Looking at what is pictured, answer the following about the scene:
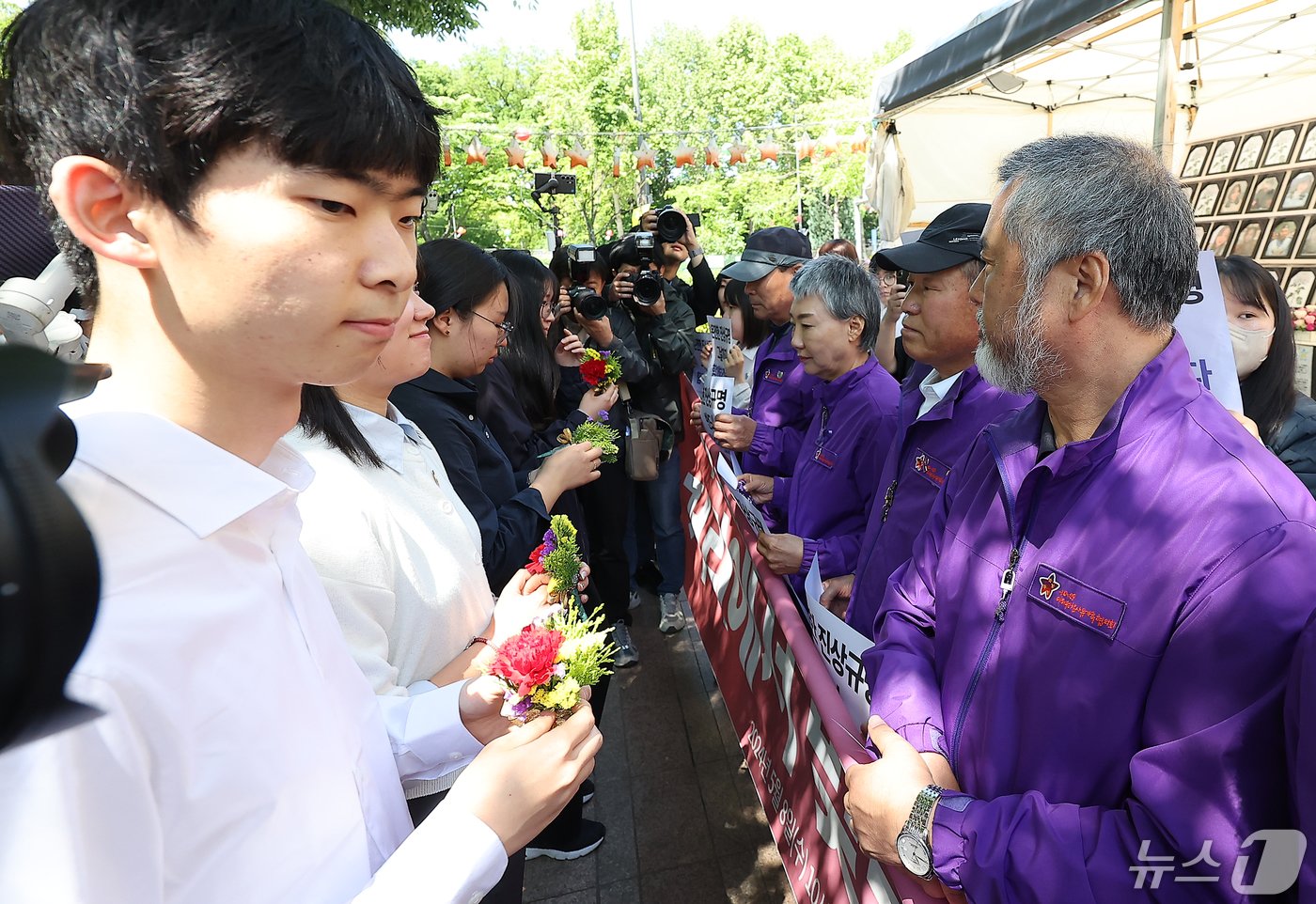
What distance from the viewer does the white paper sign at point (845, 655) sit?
6.93 feet

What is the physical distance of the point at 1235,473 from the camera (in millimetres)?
1286

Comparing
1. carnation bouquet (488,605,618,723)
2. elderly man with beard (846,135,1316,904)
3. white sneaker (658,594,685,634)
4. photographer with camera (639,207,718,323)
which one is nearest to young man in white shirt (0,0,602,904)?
carnation bouquet (488,605,618,723)

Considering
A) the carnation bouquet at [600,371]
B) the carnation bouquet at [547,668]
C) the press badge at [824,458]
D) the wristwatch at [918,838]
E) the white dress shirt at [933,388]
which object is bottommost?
the wristwatch at [918,838]

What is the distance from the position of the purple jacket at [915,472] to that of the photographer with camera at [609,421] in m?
1.88

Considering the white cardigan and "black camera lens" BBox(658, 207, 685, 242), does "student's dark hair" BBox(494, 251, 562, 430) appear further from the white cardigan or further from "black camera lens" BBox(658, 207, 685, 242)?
"black camera lens" BBox(658, 207, 685, 242)

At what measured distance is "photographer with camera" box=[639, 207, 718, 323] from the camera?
625 centimetres

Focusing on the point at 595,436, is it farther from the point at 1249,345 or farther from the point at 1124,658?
the point at 1249,345

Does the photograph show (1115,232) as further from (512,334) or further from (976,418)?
(512,334)

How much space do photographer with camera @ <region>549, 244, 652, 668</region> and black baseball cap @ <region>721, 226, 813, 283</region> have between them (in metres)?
0.92

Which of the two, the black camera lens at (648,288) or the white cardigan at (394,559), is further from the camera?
the black camera lens at (648,288)

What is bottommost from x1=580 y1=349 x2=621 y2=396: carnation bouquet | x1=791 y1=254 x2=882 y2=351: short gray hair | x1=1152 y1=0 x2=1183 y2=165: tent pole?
x1=580 y1=349 x2=621 y2=396: carnation bouquet

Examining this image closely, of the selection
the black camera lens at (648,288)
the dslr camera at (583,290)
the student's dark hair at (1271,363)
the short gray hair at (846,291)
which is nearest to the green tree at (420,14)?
the dslr camera at (583,290)

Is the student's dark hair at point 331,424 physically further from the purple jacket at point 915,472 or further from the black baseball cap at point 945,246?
the black baseball cap at point 945,246

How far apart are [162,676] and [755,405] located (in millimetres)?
4237
